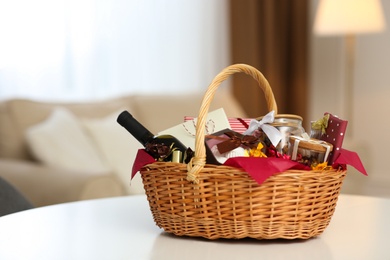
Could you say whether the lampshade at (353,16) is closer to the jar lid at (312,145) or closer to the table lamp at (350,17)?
the table lamp at (350,17)

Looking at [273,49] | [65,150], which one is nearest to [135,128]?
[65,150]

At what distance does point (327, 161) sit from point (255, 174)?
18cm

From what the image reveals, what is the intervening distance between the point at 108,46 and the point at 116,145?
1.08 meters

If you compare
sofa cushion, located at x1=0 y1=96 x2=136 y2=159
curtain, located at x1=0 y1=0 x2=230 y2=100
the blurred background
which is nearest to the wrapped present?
sofa cushion, located at x1=0 y1=96 x2=136 y2=159

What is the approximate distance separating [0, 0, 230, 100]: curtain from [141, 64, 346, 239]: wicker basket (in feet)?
8.89

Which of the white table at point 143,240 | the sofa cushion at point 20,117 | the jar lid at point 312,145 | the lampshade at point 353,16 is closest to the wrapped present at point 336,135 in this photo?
the jar lid at point 312,145

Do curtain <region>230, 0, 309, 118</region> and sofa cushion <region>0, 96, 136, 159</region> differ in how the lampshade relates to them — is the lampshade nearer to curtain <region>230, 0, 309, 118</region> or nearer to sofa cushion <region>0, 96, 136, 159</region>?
curtain <region>230, 0, 309, 118</region>

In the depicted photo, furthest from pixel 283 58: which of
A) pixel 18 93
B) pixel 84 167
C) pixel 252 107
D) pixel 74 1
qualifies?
pixel 84 167

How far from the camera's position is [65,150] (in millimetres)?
3150

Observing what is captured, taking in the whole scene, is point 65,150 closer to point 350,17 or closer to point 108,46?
point 108,46

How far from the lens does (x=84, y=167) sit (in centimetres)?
315

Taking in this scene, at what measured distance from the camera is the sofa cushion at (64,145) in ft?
10.1

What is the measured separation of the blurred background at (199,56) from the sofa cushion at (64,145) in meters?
0.71

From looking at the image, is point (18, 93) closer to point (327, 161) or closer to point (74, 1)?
point (74, 1)
